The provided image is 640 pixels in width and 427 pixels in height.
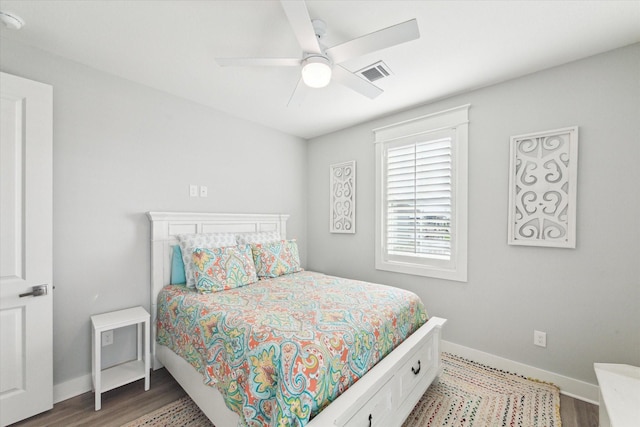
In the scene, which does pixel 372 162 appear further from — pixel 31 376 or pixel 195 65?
pixel 31 376

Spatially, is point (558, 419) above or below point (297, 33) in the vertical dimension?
below

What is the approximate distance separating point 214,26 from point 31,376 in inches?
102

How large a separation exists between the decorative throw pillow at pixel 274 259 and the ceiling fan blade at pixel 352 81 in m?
1.73

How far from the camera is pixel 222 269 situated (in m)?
2.30

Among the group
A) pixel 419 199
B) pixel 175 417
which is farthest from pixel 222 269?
pixel 419 199

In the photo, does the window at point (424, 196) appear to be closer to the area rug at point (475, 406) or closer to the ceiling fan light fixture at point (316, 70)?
the area rug at point (475, 406)

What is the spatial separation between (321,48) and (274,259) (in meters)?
1.92

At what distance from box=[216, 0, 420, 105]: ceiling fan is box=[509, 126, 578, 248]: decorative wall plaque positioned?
1478mm

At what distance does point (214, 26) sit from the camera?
1720mm

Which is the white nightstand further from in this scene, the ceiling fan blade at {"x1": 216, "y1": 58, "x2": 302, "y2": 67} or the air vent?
the air vent

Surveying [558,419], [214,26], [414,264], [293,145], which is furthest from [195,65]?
[558,419]

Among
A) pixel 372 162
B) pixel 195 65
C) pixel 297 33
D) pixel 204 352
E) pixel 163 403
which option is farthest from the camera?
pixel 372 162

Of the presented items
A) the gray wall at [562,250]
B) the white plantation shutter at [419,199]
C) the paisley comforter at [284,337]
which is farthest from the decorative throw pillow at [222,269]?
the gray wall at [562,250]

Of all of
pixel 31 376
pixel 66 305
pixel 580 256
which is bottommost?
pixel 31 376
